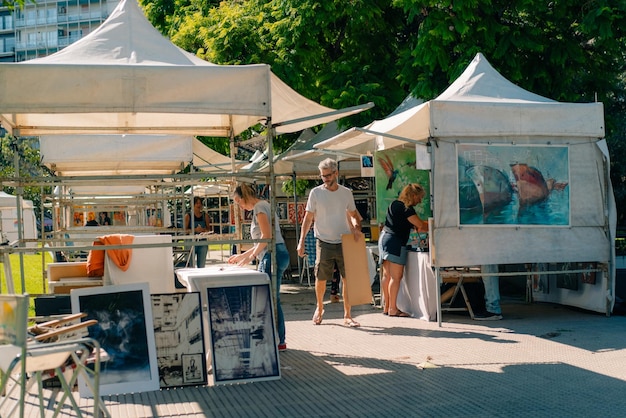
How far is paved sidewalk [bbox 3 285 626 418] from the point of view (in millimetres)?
6590

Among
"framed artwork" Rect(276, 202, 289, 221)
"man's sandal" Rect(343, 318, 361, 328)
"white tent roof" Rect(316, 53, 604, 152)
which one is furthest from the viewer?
"framed artwork" Rect(276, 202, 289, 221)

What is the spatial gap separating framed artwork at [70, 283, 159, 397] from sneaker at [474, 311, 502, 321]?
5.27m

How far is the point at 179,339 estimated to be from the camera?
7512 millimetres

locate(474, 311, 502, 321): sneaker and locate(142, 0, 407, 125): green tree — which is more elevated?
locate(142, 0, 407, 125): green tree

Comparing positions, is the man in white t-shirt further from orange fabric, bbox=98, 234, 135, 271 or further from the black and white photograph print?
the black and white photograph print

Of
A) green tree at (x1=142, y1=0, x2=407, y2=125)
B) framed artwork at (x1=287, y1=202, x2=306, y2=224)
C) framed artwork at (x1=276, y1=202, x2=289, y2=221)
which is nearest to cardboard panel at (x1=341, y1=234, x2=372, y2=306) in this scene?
green tree at (x1=142, y1=0, x2=407, y2=125)

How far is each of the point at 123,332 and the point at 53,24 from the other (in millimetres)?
119728

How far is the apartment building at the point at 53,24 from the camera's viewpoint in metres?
118

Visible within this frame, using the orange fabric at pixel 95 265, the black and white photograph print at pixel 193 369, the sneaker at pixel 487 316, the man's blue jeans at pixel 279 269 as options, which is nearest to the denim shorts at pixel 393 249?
the sneaker at pixel 487 316

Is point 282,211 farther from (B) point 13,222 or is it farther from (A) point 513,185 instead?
(B) point 13,222

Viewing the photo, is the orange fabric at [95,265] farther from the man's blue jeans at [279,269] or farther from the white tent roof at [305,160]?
the white tent roof at [305,160]

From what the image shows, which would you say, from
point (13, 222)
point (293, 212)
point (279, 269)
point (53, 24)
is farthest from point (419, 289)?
point (53, 24)

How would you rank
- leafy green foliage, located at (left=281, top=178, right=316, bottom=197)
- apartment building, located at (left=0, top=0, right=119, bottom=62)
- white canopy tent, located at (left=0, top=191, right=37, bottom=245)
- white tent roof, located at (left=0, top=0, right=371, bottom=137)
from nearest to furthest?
white tent roof, located at (left=0, top=0, right=371, bottom=137) → leafy green foliage, located at (left=281, top=178, right=316, bottom=197) → white canopy tent, located at (left=0, top=191, right=37, bottom=245) → apartment building, located at (left=0, top=0, right=119, bottom=62)

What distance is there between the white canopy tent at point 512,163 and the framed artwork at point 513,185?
0.19 ft
